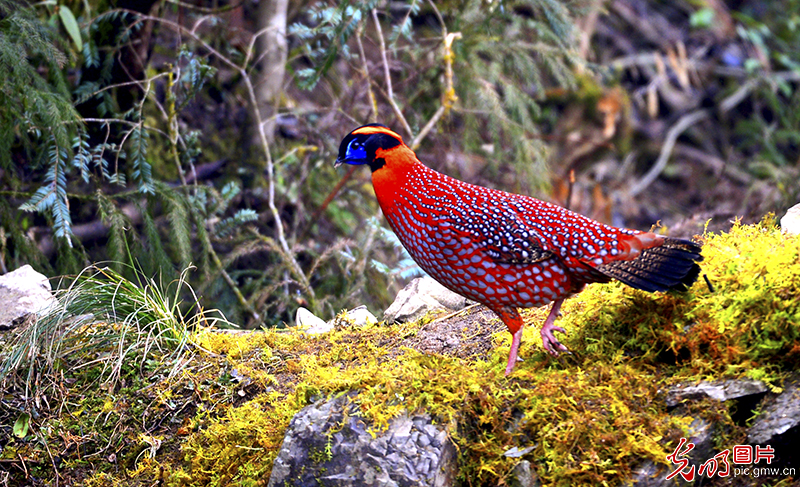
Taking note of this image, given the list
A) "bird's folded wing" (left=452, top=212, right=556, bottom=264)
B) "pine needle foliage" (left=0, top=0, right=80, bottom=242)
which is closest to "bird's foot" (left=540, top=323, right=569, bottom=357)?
"bird's folded wing" (left=452, top=212, right=556, bottom=264)

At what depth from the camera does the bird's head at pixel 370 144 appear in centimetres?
303

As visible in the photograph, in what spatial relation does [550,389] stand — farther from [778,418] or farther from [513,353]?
[778,418]

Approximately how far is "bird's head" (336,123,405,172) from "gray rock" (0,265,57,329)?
2.02 metres

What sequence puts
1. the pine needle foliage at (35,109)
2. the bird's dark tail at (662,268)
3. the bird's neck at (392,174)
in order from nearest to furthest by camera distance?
the bird's dark tail at (662,268) < the bird's neck at (392,174) < the pine needle foliage at (35,109)

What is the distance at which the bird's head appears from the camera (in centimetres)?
303

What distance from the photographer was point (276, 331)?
151 inches

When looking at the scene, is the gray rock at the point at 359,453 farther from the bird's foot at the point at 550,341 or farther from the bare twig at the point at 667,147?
the bare twig at the point at 667,147

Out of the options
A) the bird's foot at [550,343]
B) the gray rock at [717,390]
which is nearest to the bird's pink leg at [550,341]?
the bird's foot at [550,343]

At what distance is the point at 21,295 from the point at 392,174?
243 cm

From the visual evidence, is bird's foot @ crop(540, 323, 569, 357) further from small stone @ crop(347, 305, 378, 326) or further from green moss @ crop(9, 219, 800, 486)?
small stone @ crop(347, 305, 378, 326)

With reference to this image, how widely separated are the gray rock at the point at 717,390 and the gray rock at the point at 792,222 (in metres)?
1.02

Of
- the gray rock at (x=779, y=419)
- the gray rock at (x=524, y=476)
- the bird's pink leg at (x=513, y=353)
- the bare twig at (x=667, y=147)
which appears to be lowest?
the bare twig at (x=667, y=147)

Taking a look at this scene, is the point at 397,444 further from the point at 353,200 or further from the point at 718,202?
the point at 718,202

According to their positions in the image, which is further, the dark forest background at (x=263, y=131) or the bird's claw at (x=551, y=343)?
the dark forest background at (x=263, y=131)
